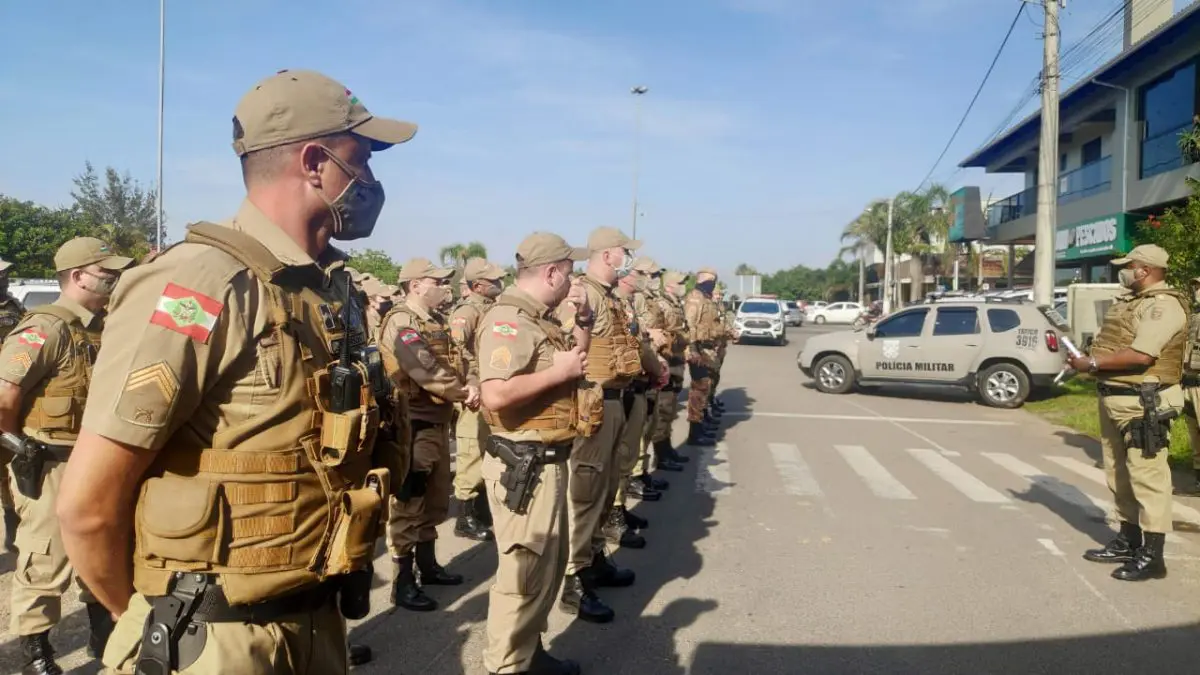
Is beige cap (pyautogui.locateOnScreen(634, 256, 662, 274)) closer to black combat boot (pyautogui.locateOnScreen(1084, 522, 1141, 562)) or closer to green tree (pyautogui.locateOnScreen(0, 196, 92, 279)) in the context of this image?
black combat boot (pyautogui.locateOnScreen(1084, 522, 1141, 562))

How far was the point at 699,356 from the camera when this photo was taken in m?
10.2

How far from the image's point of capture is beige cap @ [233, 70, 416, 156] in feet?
5.82

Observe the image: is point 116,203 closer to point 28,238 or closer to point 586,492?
point 28,238

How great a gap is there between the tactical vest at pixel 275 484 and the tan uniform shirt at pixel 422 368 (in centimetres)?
282

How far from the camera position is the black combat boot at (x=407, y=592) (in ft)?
14.9

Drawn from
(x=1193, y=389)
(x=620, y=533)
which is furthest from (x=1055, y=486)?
(x=620, y=533)

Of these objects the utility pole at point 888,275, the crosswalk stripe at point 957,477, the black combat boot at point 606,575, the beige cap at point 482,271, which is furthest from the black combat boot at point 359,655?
the utility pole at point 888,275

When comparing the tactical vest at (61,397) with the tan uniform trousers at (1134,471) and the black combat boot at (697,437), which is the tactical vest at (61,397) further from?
the black combat boot at (697,437)

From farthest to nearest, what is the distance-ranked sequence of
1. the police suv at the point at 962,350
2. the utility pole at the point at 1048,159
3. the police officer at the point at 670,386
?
the utility pole at the point at 1048,159 < the police suv at the point at 962,350 < the police officer at the point at 670,386

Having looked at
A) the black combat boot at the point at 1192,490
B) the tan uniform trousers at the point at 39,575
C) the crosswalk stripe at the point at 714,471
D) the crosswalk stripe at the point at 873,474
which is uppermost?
the tan uniform trousers at the point at 39,575

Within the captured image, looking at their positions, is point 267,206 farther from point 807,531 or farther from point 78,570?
point 807,531

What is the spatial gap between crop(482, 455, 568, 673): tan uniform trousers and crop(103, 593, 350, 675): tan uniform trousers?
1500 mm

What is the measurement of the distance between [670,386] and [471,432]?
2607 millimetres

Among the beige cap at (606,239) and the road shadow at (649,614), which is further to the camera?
the beige cap at (606,239)
